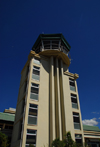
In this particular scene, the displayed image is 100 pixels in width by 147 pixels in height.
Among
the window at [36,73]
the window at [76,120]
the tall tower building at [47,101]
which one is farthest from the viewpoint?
the window at [36,73]

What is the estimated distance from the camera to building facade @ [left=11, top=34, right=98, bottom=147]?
16.8 meters

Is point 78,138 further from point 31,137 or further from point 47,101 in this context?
point 31,137

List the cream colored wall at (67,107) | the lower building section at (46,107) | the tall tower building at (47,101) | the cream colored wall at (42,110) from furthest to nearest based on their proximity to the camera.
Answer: the cream colored wall at (67,107) < the tall tower building at (47,101) < the lower building section at (46,107) < the cream colored wall at (42,110)

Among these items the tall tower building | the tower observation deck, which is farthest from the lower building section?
the tower observation deck

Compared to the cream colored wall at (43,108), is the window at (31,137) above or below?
below

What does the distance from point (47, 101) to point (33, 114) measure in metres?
3.34

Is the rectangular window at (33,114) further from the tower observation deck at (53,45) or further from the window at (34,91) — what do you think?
the tower observation deck at (53,45)

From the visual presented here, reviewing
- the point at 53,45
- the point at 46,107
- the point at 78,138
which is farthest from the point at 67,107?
the point at 53,45

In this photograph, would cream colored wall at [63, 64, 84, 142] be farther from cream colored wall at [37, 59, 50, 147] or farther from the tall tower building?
cream colored wall at [37, 59, 50, 147]

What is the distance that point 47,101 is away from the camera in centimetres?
2014

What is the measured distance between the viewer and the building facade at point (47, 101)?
16.8m

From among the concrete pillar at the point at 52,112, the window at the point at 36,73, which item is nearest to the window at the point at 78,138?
the concrete pillar at the point at 52,112

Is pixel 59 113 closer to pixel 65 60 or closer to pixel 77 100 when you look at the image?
pixel 77 100

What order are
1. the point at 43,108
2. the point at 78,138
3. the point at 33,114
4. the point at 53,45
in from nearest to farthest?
1. the point at 33,114
2. the point at 78,138
3. the point at 43,108
4. the point at 53,45
